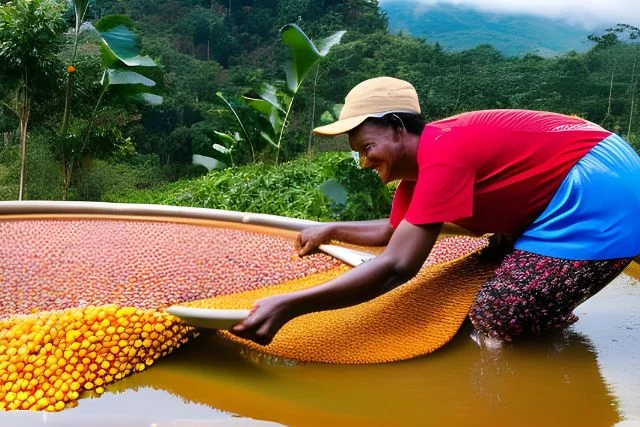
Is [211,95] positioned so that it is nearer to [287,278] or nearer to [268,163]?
[268,163]

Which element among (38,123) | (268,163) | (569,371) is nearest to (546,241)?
(569,371)

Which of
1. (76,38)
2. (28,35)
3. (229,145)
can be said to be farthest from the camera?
(229,145)

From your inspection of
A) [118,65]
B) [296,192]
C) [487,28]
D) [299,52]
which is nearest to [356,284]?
[296,192]

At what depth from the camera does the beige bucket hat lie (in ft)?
4.48

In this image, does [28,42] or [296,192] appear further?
[28,42]

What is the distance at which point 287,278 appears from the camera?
2.15m

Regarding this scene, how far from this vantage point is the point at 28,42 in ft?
19.3

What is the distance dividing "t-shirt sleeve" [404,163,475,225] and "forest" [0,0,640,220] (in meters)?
2.94

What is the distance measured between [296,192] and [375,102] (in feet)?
13.3

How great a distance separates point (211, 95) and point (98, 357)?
1243 cm

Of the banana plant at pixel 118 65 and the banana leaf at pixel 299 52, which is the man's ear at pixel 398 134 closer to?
the banana leaf at pixel 299 52

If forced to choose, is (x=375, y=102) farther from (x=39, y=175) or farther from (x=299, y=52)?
(x=39, y=175)

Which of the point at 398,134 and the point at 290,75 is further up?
the point at 398,134

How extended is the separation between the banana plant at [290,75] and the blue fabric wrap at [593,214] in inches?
160
